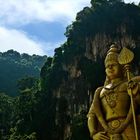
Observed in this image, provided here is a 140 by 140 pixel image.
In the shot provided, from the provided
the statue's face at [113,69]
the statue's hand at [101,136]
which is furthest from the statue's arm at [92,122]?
the statue's face at [113,69]

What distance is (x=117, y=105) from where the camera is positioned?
592 cm

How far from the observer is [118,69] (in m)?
6.29

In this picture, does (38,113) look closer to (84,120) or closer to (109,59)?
(84,120)

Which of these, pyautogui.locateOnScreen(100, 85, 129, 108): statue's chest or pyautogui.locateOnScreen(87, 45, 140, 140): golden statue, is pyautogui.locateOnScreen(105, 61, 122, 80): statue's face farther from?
pyautogui.locateOnScreen(100, 85, 129, 108): statue's chest

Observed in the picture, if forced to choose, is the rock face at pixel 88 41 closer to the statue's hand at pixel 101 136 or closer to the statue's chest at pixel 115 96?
the statue's chest at pixel 115 96

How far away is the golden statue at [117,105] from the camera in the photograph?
5.71 meters

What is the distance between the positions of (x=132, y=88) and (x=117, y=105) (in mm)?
315

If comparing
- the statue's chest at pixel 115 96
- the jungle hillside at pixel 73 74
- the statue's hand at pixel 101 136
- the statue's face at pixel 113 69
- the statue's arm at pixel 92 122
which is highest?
the jungle hillside at pixel 73 74

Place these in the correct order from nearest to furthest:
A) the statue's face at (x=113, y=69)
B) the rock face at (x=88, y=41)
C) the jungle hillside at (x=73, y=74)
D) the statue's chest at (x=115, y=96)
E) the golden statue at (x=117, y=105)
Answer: the golden statue at (x=117, y=105) → the statue's chest at (x=115, y=96) → the statue's face at (x=113, y=69) → the jungle hillside at (x=73, y=74) → the rock face at (x=88, y=41)

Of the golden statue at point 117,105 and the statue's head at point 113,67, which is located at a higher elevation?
the statue's head at point 113,67

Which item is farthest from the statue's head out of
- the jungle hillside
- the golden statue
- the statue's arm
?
the jungle hillside

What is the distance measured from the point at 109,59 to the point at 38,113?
115 ft

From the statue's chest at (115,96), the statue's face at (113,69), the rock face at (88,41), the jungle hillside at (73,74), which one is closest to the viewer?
the statue's chest at (115,96)

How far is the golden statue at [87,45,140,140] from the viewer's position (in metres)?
5.71
